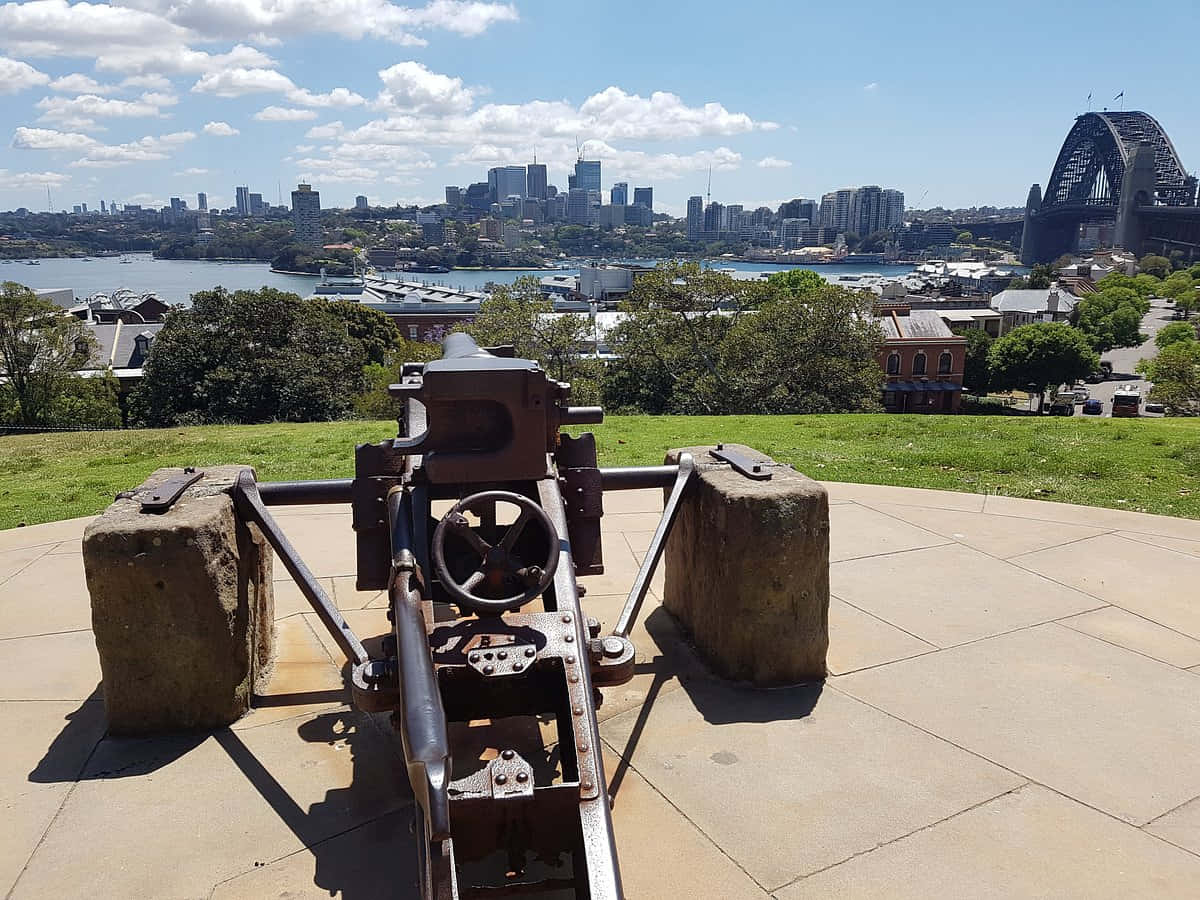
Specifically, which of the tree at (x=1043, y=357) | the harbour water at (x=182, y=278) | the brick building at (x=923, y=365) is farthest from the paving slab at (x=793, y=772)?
the harbour water at (x=182, y=278)

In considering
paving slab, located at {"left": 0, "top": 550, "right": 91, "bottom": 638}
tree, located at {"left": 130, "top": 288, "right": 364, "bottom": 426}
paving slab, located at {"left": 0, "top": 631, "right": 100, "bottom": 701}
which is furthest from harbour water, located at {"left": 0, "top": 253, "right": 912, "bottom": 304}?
paving slab, located at {"left": 0, "top": 631, "right": 100, "bottom": 701}

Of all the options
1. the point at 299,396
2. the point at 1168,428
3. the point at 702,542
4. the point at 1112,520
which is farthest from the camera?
the point at 299,396

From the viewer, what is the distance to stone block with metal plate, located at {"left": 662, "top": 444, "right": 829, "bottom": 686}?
433 cm

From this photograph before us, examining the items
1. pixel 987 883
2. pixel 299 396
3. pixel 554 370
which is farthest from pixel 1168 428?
pixel 299 396

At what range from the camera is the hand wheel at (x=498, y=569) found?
289 centimetres

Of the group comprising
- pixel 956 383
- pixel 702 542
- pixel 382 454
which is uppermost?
pixel 382 454

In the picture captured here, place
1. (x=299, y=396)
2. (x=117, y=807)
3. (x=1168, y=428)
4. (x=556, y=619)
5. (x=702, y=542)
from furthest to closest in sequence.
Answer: (x=299, y=396) < (x=1168, y=428) < (x=702, y=542) < (x=117, y=807) < (x=556, y=619)

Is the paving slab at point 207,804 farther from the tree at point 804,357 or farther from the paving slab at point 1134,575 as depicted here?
the tree at point 804,357

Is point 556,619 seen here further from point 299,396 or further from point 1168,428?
point 299,396

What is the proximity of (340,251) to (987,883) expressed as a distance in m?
196

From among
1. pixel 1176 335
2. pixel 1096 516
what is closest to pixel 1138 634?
pixel 1096 516

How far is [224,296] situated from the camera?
2772 cm

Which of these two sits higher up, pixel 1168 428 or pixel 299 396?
pixel 1168 428

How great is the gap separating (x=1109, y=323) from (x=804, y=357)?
56.0 m
